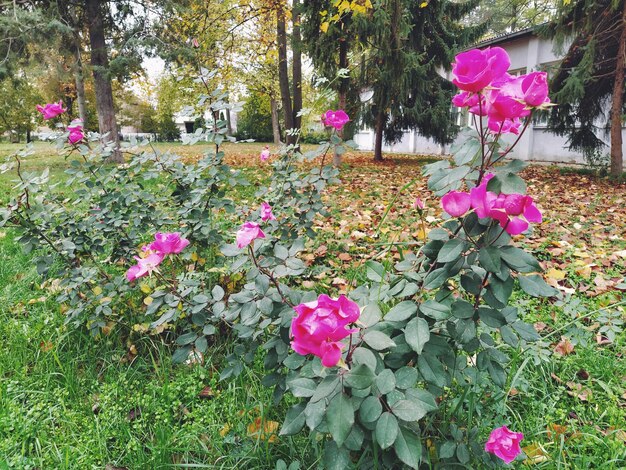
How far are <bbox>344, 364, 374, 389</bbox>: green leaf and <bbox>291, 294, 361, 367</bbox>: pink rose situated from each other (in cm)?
11

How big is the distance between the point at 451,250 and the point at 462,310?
0.18m

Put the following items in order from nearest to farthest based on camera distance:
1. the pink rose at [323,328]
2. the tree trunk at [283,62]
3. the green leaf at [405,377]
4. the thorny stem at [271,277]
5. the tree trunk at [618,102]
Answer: the pink rose at [323,328] < the green leaf at [405,377] < the thorny stem at [271,277] < the tree trunk at [618,102] < the tree trunk at [283,62]

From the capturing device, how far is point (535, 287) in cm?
89

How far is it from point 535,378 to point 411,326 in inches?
43.7

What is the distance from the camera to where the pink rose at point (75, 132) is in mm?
1946

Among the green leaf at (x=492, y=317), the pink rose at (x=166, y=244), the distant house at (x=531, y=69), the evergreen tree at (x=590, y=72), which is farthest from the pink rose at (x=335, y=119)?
the distant house at (x=531, y=69)

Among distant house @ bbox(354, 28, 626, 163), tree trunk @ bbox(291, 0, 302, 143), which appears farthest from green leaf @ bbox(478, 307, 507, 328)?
distant house @ bbox(354, 28, 626, 163)

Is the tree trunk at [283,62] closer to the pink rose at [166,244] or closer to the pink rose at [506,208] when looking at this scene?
the pink rose at [166,244]

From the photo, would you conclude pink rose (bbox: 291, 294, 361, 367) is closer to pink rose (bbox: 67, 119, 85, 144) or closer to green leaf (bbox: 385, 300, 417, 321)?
green leaf (bbox: 385, 300, 417, 321)

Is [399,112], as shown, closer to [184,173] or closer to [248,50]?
[248,50]

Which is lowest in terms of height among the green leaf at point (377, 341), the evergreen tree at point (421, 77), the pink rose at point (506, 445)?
the pink rose at point (506, 445)

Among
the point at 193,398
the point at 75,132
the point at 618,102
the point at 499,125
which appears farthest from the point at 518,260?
the point at 618,102

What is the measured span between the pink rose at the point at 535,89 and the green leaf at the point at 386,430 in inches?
28.2

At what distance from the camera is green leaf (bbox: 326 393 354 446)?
31.7 inches
